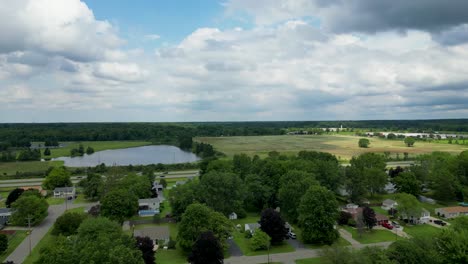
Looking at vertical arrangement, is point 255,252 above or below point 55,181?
below

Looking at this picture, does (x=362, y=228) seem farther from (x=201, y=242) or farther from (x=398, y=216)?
(x=201, y=242)

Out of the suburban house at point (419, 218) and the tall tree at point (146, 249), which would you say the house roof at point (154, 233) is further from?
the suburban house at point (419, 218)

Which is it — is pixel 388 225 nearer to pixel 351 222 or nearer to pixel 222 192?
pixel 351 222

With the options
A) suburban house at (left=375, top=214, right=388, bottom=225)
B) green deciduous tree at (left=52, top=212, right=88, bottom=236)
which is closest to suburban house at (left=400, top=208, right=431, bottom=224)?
suburban house at (left=375, top=214, right=388, bottom=225)

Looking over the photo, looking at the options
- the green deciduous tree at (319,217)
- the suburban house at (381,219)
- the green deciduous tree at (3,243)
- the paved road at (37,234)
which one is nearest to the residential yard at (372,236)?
the suburban house at (381,219)

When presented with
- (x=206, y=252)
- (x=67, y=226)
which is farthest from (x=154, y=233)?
(x=206, y=252)
